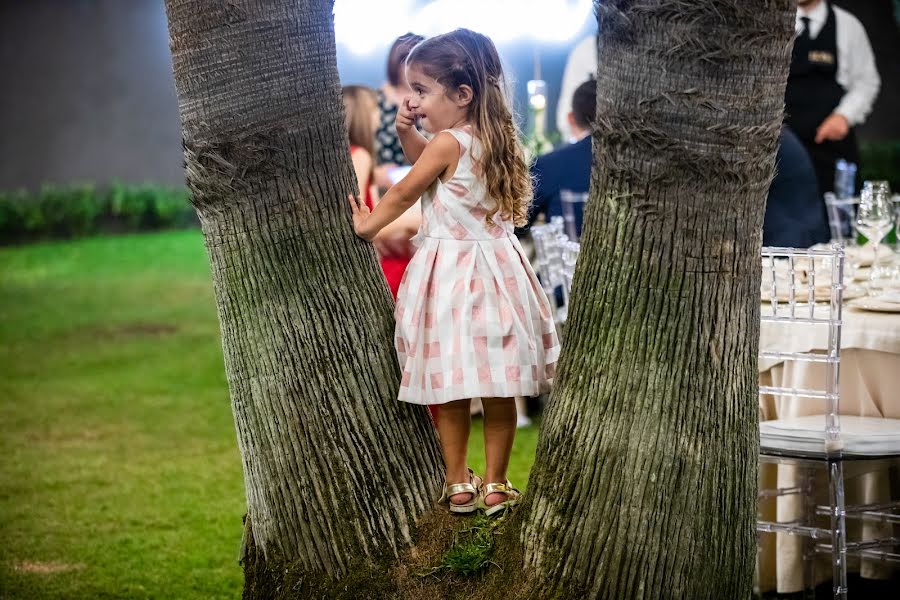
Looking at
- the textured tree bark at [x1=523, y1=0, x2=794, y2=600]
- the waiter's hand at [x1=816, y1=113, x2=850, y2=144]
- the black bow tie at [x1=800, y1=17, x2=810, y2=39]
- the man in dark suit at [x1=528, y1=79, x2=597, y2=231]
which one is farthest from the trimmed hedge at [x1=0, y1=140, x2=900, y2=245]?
the textured tree bark at [x1=523, y1=0, x2=794, y2=600]

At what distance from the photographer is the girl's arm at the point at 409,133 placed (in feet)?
9.76

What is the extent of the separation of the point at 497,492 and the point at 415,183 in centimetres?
85

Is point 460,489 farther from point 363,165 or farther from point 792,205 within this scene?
point 792,205

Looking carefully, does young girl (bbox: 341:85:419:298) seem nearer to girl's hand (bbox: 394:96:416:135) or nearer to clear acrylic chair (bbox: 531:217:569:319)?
clear acrylic chair (bbox: 531:217:569:319)

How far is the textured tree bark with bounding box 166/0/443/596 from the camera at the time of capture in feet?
8.59

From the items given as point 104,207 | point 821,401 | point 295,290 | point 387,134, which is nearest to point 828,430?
point 821,401

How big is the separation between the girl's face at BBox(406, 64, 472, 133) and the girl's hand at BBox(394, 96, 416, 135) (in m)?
0.05

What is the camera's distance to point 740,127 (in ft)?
7.70

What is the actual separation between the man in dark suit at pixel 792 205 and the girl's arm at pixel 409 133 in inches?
91.1

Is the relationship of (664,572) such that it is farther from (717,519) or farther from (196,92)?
(196,92)

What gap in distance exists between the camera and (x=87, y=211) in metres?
18.7

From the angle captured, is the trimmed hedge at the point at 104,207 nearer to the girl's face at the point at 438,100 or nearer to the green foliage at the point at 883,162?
the green foliage at the point at 883,162

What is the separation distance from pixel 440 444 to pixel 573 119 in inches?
124

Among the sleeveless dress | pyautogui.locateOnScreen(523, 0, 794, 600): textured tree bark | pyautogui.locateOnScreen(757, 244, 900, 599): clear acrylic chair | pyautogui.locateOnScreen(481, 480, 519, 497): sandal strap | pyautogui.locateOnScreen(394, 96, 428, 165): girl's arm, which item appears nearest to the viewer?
pyautogui.locateOnScreen(523, 0, 794, 600): textured tree bark
